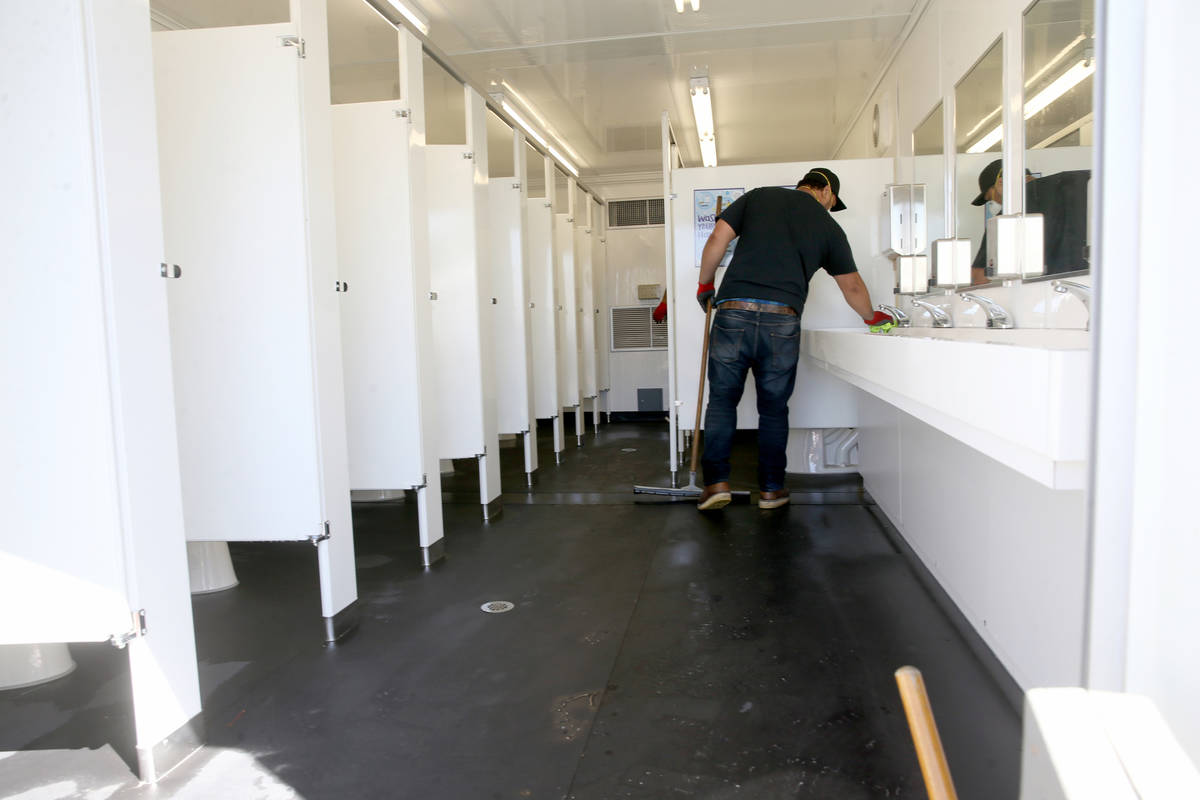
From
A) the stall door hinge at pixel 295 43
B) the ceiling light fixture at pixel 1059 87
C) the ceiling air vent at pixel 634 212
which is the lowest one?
the ceiling light fixture at pixel 1059 87

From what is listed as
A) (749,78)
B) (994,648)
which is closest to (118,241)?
(994,648)

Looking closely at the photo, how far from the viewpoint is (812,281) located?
15.3 ft

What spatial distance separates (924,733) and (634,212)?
8.59 metres

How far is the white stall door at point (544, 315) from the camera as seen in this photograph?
6418 mm

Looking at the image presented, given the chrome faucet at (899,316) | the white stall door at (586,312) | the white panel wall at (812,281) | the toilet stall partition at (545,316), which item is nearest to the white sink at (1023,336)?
the chrome faucet at (899,316)

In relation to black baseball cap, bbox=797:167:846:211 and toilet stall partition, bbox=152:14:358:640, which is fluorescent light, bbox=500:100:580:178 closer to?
black baseball cap, bbox=797:167:846:211

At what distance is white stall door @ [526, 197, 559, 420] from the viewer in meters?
6.42

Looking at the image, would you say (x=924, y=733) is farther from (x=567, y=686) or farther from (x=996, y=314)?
(x=996, y=314)

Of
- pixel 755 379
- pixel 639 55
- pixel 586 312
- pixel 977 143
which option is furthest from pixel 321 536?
pixel 586 312

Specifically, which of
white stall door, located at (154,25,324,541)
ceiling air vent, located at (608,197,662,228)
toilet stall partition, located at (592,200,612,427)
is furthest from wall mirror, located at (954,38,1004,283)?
ceiling air vent, located at (608,197,662,228)

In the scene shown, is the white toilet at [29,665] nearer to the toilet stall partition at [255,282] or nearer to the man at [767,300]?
the toilet stall partition at [255,282]

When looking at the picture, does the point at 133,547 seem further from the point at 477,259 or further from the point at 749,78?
the point at 749,78

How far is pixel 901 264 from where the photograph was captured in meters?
3.57

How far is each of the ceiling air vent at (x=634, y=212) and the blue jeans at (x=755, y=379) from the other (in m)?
5.01
